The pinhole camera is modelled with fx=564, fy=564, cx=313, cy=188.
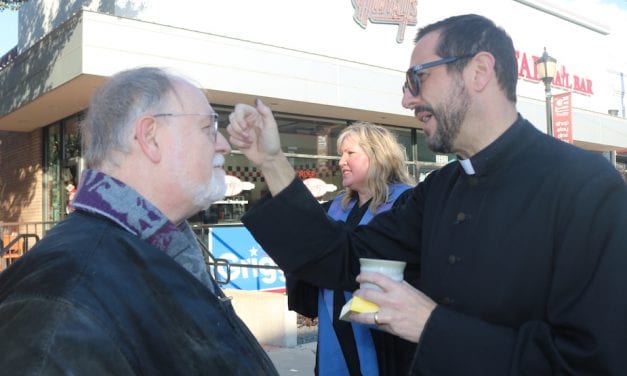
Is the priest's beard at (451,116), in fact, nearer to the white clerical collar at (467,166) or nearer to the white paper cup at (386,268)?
the white clerical collar at (467,166)

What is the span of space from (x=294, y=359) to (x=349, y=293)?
3.23 metres

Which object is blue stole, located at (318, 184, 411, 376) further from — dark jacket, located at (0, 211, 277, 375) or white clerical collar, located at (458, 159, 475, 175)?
dark jacket, located at (0, 211, 277, 375)

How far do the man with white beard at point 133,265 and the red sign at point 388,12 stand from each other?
11.9 metres

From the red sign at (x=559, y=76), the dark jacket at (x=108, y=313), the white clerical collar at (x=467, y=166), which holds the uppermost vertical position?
the red sign at (x=559, y=76)

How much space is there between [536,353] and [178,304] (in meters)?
0.99

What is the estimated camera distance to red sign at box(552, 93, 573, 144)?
13320mm

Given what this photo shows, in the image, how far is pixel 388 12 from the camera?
13.7 m

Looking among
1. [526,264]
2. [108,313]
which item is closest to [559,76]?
[526,264]

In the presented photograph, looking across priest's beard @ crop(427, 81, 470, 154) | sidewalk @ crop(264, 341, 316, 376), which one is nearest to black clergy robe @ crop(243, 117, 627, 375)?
priest's beard @ crop(427, 81, 470, 154)

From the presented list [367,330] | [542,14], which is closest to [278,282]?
[367,330]

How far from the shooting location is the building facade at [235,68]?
9.38 m

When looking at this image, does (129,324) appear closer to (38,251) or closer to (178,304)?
(178,304)

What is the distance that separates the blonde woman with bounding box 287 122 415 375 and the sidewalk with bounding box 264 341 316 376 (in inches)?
91.5

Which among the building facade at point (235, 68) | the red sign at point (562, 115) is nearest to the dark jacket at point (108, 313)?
the building facade at point (235, 68)
